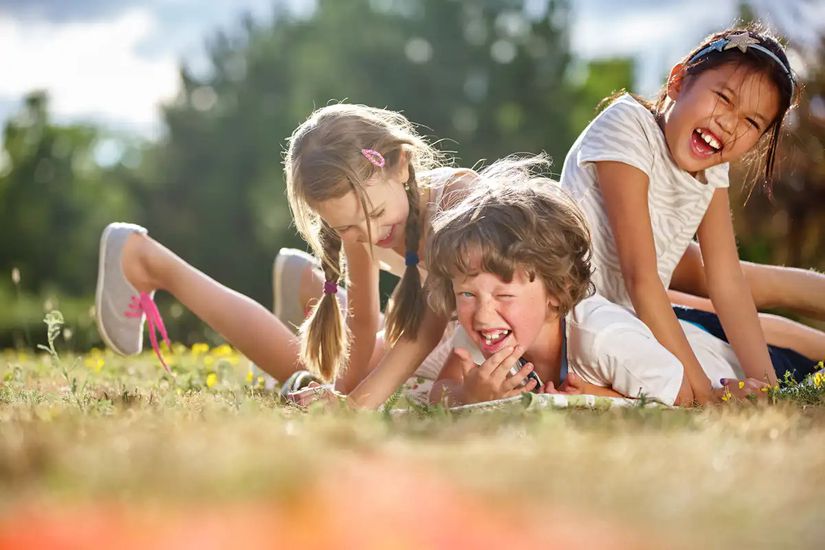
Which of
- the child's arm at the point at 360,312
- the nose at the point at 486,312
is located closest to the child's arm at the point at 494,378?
the nose at the point at 486,312

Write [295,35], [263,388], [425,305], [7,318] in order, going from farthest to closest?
[295,35] → [7,318] → [263,388] → [425,305]

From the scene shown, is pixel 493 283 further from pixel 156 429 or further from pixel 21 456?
pixel 21 456

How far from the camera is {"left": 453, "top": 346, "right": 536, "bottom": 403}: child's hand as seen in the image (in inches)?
131

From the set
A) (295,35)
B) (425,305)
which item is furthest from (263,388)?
(295,35)

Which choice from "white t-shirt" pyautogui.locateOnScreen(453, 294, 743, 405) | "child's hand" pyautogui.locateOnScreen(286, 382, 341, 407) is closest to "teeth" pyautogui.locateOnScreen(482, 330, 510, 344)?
Result: "white t-shirt" pyautogui.locateOnScreen(453, 294, 743, 405)

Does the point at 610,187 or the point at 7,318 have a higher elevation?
the point at 610,187

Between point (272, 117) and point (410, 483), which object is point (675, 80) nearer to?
point (410, 483)

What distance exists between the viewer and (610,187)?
13.5ft

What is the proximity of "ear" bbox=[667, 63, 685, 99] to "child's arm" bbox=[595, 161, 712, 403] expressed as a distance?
495 millimetres

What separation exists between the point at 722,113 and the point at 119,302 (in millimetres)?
3048

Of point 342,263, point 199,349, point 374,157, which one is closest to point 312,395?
point 342,263

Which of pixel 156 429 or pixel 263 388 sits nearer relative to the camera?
pixel 156 429

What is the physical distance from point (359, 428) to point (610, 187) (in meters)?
2.13

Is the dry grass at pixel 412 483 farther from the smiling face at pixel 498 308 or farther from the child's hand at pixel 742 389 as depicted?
the child's hand at pixel 742 389
